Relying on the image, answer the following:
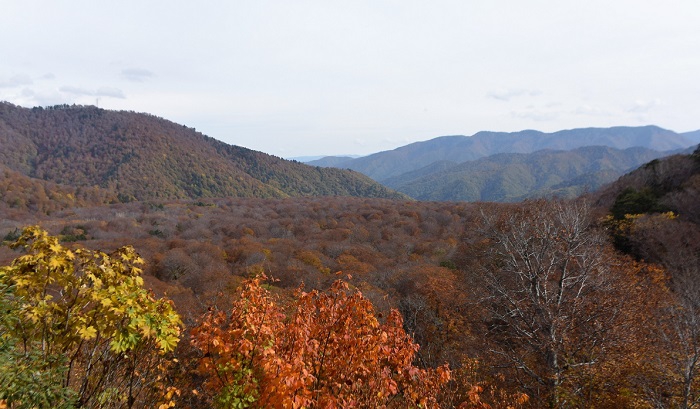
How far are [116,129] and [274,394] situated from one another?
200726mm

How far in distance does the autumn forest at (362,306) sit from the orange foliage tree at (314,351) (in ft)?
0.14

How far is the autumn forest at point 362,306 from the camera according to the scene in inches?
172

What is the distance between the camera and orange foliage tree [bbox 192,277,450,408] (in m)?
5.93

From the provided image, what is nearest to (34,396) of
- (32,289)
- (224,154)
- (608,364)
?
(32,289)

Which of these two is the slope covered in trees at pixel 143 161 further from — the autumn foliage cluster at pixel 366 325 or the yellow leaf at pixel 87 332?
the yellow leaf at pixel 87 332

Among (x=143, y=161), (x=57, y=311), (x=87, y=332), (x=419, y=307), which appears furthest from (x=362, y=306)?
(x=143, y=161)

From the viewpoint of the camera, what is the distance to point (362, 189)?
575ft

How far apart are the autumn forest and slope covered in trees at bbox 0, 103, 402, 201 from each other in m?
57.7

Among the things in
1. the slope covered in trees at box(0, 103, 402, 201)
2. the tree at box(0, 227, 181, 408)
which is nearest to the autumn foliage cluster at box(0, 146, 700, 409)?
the tree at box(0, 227, 181, 408)

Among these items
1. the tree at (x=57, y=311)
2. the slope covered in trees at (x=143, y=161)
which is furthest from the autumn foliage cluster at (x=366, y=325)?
the slope covered in trees at (x=143, y=161)

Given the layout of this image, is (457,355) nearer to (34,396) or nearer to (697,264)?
(697,264)

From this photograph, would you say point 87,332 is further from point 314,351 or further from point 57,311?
point 314,351

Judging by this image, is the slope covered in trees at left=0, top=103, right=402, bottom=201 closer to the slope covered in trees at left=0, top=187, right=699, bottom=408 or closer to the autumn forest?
the autumn forest

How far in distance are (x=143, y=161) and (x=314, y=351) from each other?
166098 millimetres
